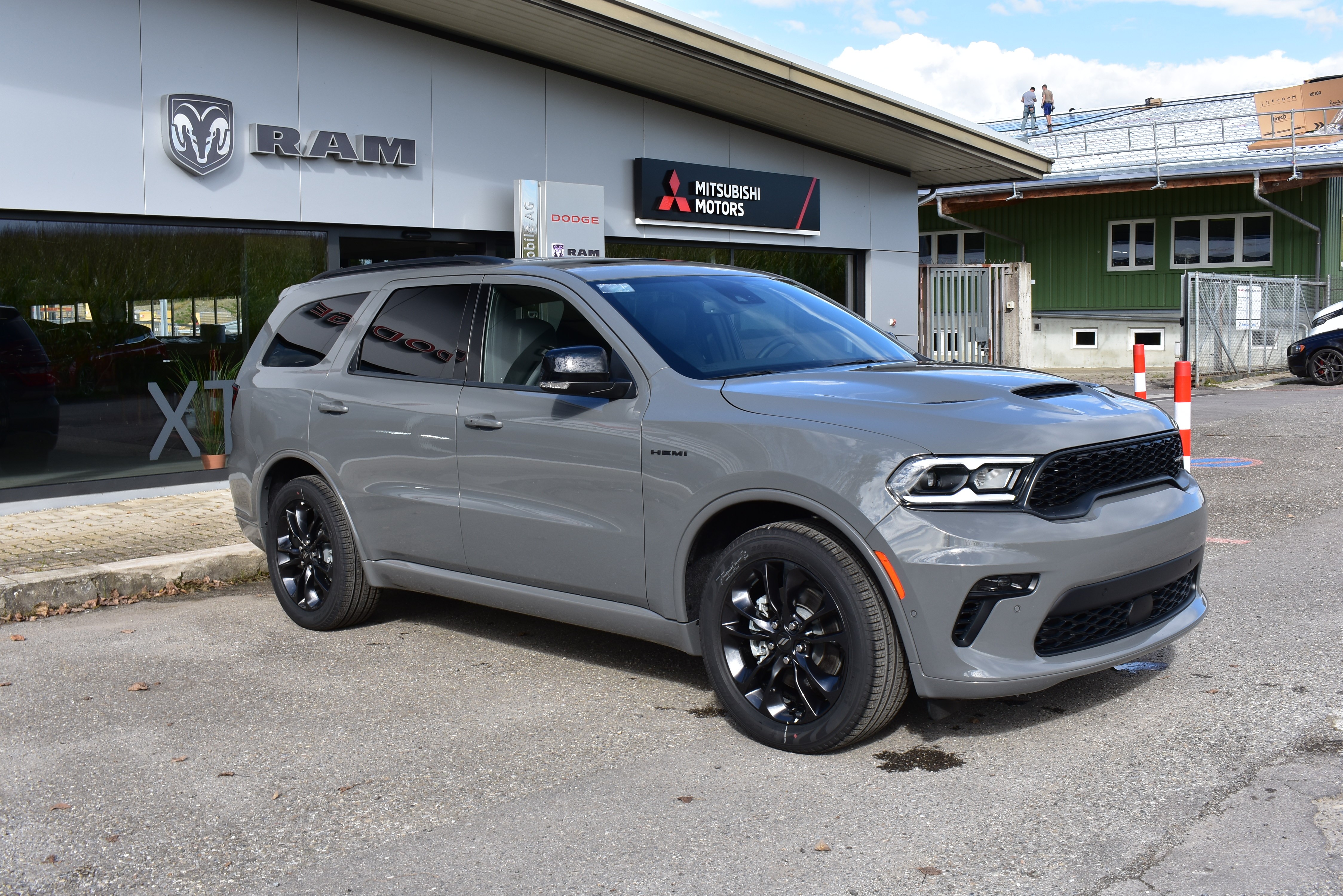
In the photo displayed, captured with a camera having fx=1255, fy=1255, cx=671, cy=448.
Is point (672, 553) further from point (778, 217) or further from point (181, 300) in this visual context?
point (778, 217)

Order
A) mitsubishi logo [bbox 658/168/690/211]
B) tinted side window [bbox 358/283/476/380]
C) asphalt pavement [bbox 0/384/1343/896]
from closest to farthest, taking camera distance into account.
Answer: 1. asphalt pavement [bbox 0/384/1343/896]
2. tinted side window [bbox 358/283/476/380]
3. mitsubishi logo [bbox 658/168/690/211]

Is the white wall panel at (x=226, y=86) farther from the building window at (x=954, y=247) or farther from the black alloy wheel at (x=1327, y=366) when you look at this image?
the building window at (x=954, y=247)

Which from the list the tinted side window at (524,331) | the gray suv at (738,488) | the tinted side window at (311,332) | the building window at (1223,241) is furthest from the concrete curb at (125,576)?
the building window at (1223,241)

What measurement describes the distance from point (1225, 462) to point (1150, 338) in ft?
72.3

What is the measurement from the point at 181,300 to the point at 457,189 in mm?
2968

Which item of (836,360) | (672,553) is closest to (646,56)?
(836,360)

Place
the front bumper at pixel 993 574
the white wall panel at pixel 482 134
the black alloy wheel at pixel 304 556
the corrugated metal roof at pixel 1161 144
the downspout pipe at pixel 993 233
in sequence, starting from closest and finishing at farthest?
the front bumper at pixel 993 574 < the black alloy wheel at pixel 304 556 < the white wall panel at pixel 482 134 < the corrugated metal roof at pixel 1161 144 < the downspout pipe at pixel 993 233

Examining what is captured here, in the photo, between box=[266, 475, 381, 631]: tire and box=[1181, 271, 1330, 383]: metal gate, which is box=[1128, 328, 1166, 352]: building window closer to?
box=[1181, 271, 1330, 383]: metal gate

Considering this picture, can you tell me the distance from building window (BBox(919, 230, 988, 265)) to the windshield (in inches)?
1252

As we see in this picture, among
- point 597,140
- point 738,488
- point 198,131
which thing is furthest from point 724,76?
point 738,488

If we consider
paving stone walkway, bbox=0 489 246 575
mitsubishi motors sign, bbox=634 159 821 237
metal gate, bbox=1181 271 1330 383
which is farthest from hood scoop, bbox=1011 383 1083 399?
metal gate, bbox=1181 271 1330 383

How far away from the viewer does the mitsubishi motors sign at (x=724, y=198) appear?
47.5ft

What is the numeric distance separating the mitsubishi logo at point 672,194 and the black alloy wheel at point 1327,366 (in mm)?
14045

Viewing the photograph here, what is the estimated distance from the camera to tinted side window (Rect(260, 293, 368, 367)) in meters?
6.38
